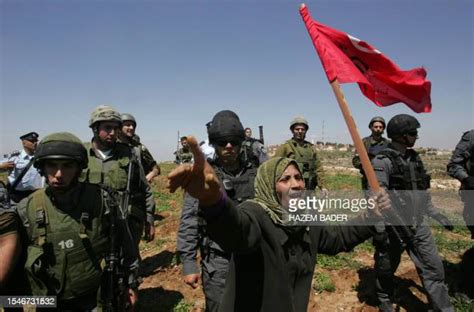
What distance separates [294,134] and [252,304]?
5644mm

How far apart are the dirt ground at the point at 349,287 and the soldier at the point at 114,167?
5.20 ft

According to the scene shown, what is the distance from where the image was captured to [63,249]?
8.79 ft

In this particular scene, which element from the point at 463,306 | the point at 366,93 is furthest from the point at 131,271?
the point at 463,306

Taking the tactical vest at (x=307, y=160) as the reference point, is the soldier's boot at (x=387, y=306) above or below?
below

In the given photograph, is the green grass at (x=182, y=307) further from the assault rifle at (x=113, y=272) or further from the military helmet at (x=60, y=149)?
the military helmet at (x=60, y=149)

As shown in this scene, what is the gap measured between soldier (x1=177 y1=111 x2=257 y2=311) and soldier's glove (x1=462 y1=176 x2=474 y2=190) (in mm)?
3532

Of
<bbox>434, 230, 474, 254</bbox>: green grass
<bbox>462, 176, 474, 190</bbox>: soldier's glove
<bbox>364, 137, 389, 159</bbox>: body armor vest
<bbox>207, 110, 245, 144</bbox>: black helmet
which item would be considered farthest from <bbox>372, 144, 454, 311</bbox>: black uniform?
<bbox>434, 230, 474, 254</bbox>: green grass

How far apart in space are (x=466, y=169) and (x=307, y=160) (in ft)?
9.41

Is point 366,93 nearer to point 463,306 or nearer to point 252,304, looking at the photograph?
point 252,304

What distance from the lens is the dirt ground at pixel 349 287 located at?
4.90m

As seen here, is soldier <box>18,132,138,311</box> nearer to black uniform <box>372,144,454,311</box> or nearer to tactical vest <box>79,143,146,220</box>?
tactical vest <box>79,143,146,220</box>

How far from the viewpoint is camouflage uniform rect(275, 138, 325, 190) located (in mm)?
6922

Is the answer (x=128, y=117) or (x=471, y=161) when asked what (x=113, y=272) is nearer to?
(x=128, y=117)

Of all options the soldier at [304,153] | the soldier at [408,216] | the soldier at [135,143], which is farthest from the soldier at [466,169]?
the soldier at [135,143]
